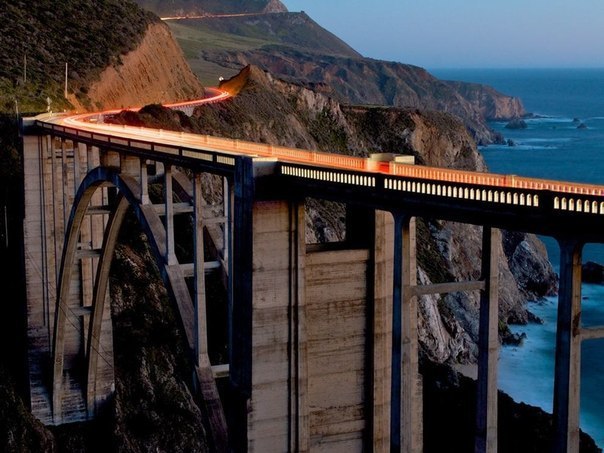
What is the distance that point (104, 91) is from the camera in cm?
8225

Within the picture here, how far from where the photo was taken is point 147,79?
9131 cm

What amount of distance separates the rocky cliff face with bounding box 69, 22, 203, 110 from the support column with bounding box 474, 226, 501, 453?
62.5m

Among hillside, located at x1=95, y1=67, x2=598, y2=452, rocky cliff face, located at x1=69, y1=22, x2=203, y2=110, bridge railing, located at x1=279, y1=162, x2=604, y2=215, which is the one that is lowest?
hillside, located at x1=95, y1=67, x2=598, y2=452

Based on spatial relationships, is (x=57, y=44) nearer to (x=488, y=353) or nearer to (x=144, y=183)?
(x=144, y=183)

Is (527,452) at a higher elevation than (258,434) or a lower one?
lower

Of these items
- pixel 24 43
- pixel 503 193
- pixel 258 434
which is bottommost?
pixel 258 434

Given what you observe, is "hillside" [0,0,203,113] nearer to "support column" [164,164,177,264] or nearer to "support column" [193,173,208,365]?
"support column" [164,164,177,264]

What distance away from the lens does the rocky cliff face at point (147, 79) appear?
8200 cm

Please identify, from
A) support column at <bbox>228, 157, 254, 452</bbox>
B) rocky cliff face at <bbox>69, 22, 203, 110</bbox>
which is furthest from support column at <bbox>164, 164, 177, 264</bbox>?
rocky cliff face at <bbox>69, 22, 203, 110</bbox>

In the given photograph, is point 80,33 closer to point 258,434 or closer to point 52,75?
→ point 52,75

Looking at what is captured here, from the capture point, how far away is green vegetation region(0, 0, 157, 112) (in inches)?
2904

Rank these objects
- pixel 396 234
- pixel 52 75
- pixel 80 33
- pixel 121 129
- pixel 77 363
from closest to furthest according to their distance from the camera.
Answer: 1. pixel 396 234
2. pixel 121 129
3. pixel 77 363
4. pixel 52 75
5. pixel 80 33

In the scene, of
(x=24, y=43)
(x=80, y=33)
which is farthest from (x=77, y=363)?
(x=80, y=33)

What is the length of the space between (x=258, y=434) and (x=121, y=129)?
23.1 metres
